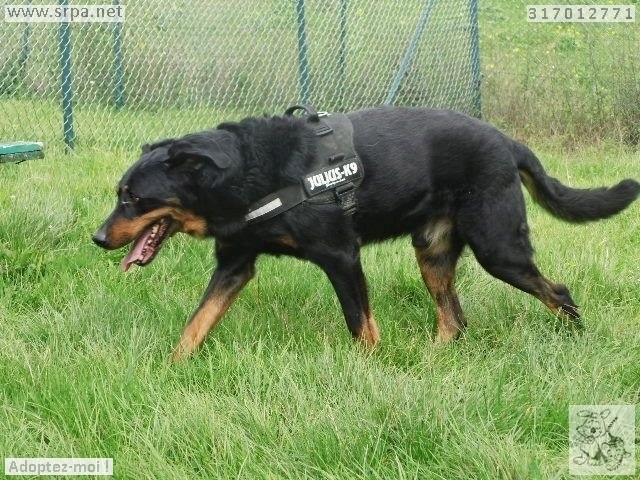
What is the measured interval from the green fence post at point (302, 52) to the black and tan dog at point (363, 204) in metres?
4.54

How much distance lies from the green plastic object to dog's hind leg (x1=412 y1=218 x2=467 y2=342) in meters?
2.66

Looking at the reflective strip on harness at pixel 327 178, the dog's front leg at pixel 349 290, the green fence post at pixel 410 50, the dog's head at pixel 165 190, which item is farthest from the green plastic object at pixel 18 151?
the green fence post at pixel 410 50

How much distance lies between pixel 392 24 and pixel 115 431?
25.0 ft

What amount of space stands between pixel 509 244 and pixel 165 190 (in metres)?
1.66

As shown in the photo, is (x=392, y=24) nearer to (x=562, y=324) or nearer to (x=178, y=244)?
(x=178, y=244)

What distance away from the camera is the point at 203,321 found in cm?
391

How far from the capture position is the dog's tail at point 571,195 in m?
4.33

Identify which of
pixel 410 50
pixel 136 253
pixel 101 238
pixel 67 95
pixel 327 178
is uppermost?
pixel 327 178

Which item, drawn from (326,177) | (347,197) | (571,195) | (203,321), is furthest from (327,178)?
(571,195)

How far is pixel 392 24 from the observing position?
979 centimetres

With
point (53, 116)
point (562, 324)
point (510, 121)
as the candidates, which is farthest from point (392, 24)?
point (562, 324)

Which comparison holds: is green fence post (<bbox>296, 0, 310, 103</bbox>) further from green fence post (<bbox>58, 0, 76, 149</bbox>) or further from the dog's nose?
the dog's nose

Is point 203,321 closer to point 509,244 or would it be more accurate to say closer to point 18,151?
point 509,244

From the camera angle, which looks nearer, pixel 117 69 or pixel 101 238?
pixel 101 238
